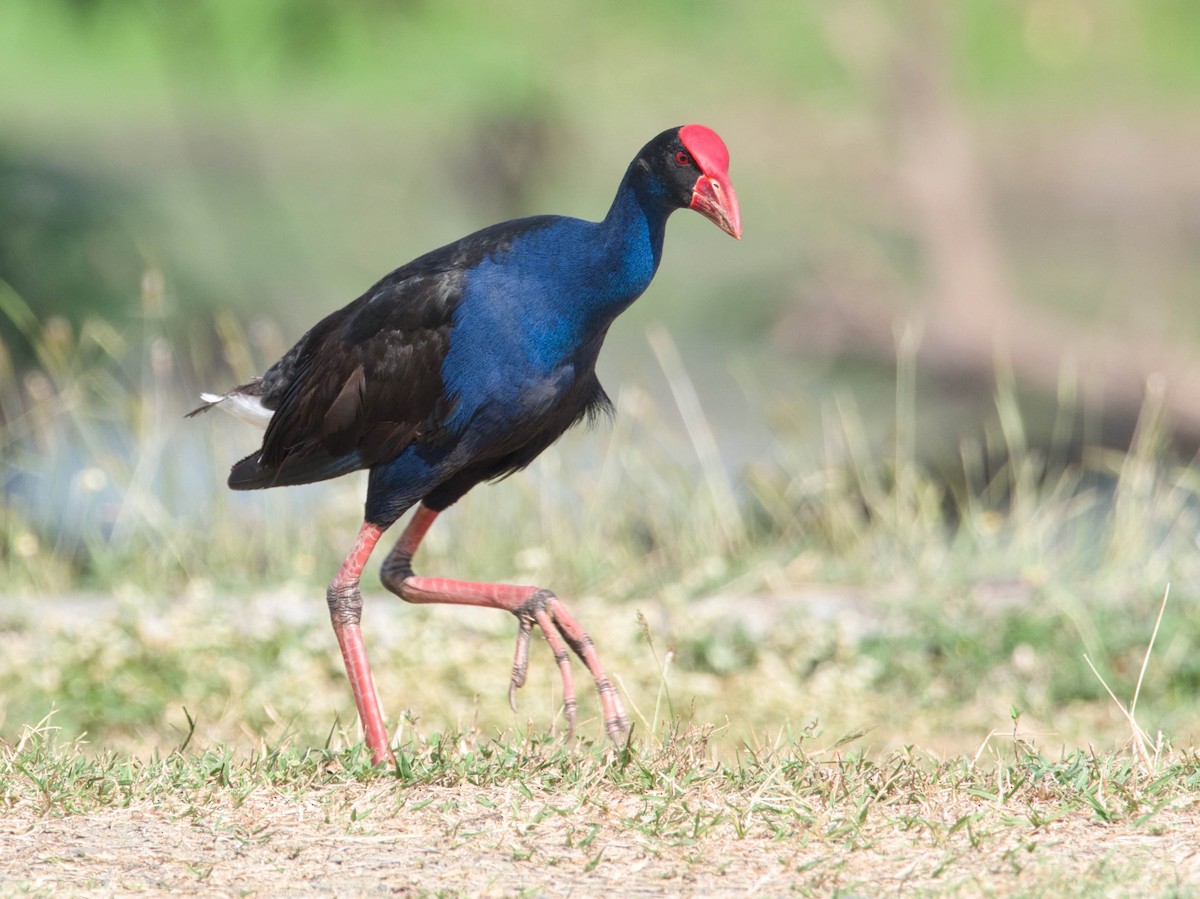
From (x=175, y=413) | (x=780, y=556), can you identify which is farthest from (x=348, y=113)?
(x=780, y=556)

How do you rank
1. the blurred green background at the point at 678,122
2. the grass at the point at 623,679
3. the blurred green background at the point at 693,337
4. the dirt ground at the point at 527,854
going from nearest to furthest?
the dirt ground at the point at 527,854 < the grass at the point at 623,679 < the blurred green background at the point at 693,337 < the blurred green background at the point at 678,122

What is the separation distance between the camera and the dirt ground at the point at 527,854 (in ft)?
8.48

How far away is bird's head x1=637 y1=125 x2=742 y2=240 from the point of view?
3.46 meters

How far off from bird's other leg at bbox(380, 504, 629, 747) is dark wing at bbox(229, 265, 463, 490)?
1.15ft

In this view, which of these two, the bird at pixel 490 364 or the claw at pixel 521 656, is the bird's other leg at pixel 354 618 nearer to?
the bird at pixel 490 364

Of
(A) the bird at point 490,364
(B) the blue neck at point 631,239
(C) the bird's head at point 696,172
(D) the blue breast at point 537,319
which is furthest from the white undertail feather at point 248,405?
(C) the bird's head at point 696,172

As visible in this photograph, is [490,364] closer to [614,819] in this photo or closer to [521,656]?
[521,656]

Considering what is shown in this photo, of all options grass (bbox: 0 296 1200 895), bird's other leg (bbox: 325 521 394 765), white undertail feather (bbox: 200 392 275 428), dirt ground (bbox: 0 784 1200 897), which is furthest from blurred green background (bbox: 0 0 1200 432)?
dirt ground (bbox: 0 784 1200 897)

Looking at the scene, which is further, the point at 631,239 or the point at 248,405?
the point at 248,405

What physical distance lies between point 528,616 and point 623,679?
1.46m

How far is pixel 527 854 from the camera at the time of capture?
271cm

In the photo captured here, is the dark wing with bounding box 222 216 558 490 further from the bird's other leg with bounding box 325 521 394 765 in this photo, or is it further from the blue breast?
the bird's other leg with bounding box 325 521 394 765

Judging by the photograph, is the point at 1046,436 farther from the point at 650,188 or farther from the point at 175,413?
the point at 650,188

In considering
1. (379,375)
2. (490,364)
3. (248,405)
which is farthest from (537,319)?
(248,405)
